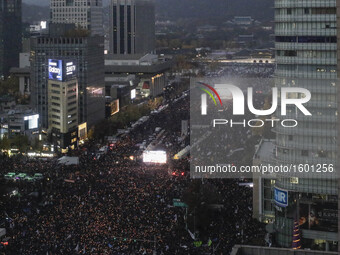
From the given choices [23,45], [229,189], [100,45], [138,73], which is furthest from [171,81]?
[229,189]

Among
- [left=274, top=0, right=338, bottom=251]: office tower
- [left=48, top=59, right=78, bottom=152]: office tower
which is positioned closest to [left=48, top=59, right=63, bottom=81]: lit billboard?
[left=48, top=59, right=78, bottom=152]: office tower

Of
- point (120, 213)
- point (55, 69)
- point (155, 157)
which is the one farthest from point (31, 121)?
point (120, 213)

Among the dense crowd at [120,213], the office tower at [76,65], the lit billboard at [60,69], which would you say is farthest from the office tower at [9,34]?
the dense crowd at [120,213]

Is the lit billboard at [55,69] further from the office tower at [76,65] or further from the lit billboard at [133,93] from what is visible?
the lit billboard at [133,93]

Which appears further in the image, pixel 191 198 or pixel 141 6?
pixel 141 6

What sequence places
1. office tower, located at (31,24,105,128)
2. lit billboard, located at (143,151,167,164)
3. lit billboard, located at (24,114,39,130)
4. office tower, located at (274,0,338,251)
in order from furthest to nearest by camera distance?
office tower, located at (31,24,105,128) < lit billboard, located at (24,114,39,130) < lit billboard, located at (143,151,167,164) < office tower, located at (274,0,338,251)

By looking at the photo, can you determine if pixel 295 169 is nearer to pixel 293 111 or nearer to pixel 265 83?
pixel 293 111

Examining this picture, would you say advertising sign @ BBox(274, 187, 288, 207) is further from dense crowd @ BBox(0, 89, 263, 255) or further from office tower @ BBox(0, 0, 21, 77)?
office tower @ BBox(0, 0, 21, 77)
